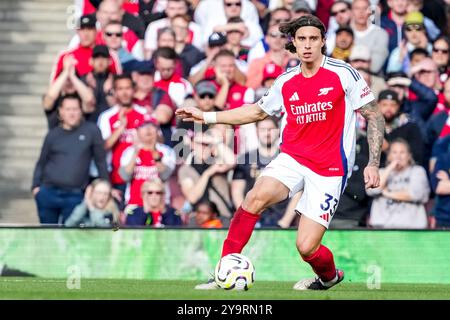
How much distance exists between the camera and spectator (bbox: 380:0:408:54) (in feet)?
56.1

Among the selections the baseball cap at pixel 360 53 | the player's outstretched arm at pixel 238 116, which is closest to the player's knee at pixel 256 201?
the player's outstretched arm at pixel 238 116

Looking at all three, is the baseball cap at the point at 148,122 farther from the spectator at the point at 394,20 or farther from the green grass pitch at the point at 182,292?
the green grass pitch at the point at 182,292

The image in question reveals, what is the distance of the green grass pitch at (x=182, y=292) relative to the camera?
404 inches

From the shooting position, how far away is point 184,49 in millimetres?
17234

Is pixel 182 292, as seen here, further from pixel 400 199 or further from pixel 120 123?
pixel 120 123

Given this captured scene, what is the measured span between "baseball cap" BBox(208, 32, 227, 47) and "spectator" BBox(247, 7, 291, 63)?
0.39 metres

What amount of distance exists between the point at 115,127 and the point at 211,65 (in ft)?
5.05

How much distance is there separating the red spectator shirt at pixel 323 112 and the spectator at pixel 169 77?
5.73 metres

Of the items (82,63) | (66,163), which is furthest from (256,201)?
(82,63)

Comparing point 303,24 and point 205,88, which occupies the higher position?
point 303,24

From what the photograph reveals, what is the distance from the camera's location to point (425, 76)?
1678 centimetres
